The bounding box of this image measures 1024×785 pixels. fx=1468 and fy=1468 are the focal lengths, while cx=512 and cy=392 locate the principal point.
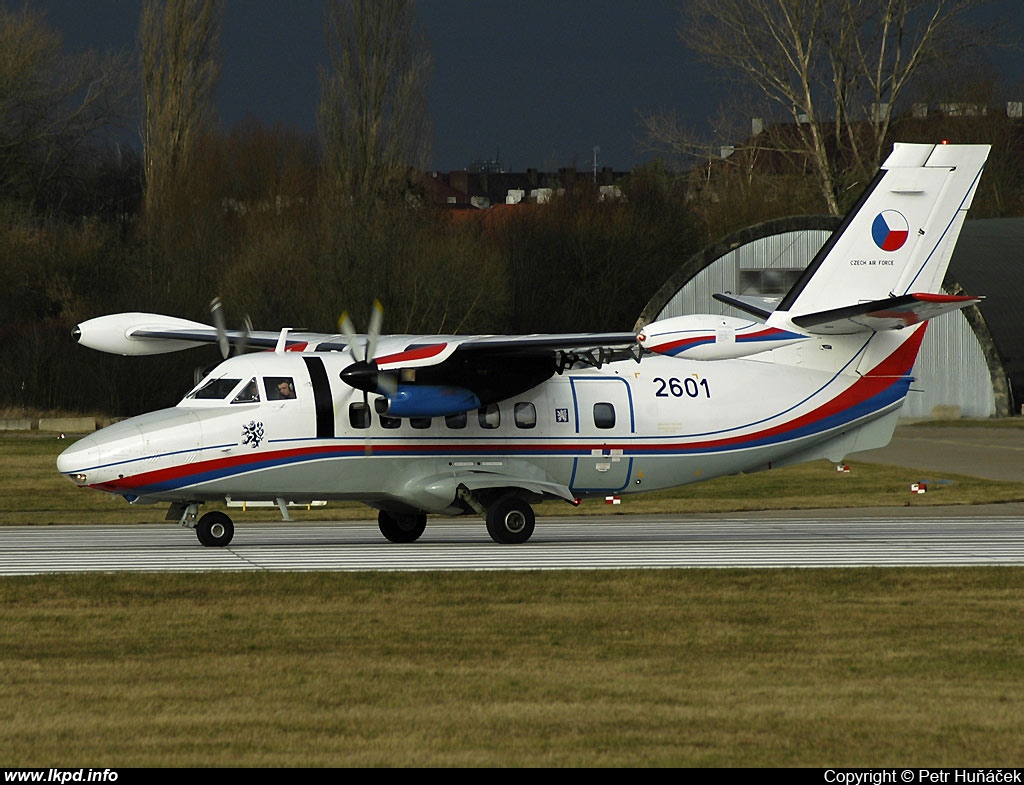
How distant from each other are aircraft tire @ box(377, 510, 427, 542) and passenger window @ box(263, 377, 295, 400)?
2955 millimetres

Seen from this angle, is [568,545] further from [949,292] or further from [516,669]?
[949,292]

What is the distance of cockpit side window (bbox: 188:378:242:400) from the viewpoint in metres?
20.8

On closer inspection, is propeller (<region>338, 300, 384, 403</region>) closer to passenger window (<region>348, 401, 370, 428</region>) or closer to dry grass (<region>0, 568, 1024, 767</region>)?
passenger window (<region>348, 401, 370, 428</region>)

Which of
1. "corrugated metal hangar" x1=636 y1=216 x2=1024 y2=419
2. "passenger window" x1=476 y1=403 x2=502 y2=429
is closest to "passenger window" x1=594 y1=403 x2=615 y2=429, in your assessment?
"passenger window" x1=476 y1=403 x2=502 y2=429

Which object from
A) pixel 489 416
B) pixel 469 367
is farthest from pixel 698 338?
pixel 489 416

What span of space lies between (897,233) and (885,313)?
288cm

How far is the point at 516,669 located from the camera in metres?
12.3

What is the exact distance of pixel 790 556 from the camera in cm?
1994

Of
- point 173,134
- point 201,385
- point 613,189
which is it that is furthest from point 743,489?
point 613,189

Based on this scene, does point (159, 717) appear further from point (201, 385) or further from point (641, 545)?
point (641, 545)

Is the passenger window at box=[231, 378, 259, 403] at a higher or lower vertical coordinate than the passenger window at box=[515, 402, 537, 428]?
higher

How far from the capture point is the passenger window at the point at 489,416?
71.8 ft

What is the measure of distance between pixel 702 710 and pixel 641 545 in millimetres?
11609

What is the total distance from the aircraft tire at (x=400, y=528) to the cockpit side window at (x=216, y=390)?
11.5 ft
